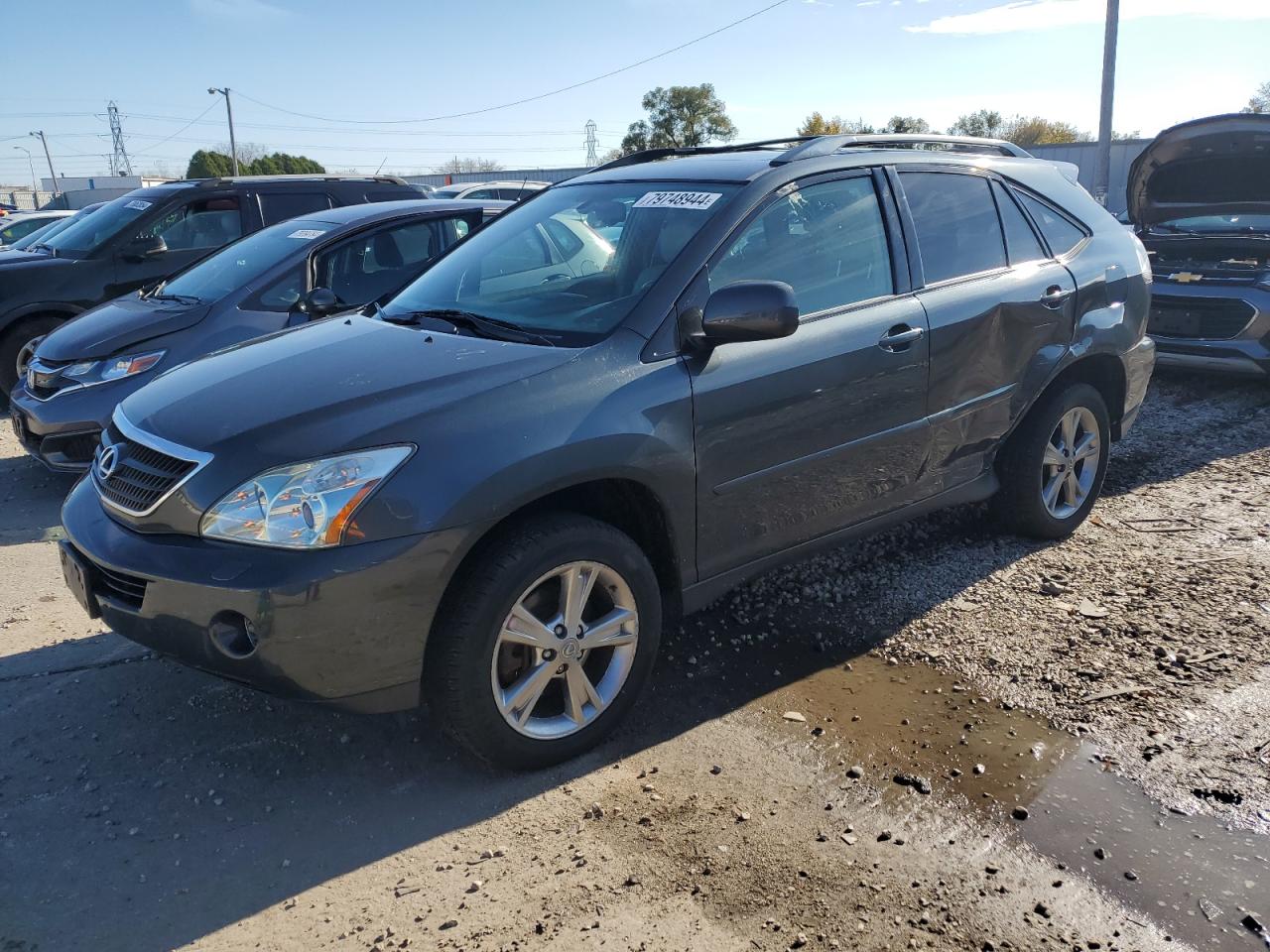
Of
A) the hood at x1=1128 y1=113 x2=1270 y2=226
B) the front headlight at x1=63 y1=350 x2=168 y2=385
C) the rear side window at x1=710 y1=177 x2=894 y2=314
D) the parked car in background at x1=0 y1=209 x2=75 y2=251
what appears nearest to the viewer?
the rear side window at x1=710 y1=177 x2=894 y2=314

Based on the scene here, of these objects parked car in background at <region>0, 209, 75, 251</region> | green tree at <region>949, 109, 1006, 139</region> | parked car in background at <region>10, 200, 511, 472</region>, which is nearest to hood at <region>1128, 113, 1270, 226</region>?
parked car in background at <region>10, 200, 511, 472</region>

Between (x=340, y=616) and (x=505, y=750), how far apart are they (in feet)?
2.26

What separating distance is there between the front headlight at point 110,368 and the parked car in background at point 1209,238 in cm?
725

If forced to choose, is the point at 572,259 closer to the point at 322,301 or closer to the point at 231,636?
the point at 322,301

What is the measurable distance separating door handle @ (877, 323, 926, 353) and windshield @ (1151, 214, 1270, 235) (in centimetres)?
558

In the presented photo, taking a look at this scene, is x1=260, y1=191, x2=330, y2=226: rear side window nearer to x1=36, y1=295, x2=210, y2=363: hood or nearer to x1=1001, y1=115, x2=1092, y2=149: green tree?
x1=36, y1=295, x2=210, y2=363: hood

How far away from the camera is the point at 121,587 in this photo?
2941mm

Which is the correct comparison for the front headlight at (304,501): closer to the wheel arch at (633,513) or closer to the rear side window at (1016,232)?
the wheel arch at (633,513)

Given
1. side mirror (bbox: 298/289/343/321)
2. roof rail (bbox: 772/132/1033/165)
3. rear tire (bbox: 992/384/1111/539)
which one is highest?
Result: roof rail (bbox: 772/132/1033/165)

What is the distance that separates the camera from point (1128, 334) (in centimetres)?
490

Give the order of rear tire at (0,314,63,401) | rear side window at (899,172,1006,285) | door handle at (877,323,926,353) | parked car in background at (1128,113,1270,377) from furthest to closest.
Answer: rear tire at (0,314,63,401), parked car in background at (1128,113,1270,377), rear side window at (899,172,1006,285), door handle at (877,323,926,353)

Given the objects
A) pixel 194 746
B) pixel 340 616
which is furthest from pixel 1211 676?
pixel 194 746

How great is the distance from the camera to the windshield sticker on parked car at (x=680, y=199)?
3566 millimetres

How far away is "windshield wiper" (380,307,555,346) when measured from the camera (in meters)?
3.32
